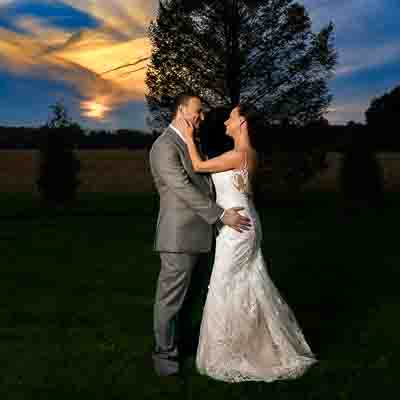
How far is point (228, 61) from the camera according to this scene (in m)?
25.4

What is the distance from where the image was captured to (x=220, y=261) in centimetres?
596

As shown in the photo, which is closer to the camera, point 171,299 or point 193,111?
point 193,111

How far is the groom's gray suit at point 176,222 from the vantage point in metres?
5.62

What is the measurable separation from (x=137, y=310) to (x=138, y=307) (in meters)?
0.20

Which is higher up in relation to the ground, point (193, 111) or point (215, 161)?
point (193, 111)

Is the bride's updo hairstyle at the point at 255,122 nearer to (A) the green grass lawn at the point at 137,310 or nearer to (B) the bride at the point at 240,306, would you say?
(A) the green grass lawn at the point at 137,310

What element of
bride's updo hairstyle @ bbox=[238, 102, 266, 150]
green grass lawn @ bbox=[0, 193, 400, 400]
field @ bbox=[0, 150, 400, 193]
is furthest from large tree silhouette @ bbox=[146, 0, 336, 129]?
green grass lawn @ bbox=[0, 193, 400, 400]

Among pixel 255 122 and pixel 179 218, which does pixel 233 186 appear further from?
pixel 255 122

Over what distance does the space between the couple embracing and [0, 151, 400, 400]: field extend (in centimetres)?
24

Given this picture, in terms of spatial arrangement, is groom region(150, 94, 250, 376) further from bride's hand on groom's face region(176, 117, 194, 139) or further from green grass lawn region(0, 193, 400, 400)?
green grass lawn region(0, 193, 400, 400)

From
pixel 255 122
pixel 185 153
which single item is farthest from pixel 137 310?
pixel 255 122

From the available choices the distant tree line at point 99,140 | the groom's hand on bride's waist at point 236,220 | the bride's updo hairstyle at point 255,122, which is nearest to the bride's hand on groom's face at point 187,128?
the groom's hand on bride's waist at point 236,220

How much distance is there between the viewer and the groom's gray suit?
5621 millimetres

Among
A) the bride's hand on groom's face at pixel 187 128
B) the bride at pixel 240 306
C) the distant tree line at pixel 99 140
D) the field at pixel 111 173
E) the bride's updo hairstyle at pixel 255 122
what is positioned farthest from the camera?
the distant tree line at pixel 99 140
